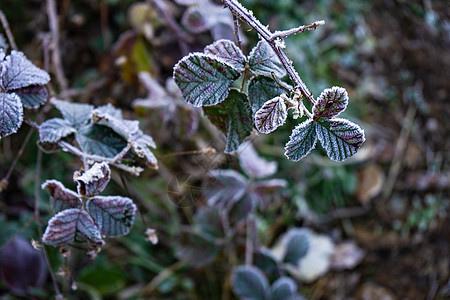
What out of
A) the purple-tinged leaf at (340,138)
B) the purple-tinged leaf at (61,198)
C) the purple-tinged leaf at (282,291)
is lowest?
the purple-tinged leaf at (282,291)

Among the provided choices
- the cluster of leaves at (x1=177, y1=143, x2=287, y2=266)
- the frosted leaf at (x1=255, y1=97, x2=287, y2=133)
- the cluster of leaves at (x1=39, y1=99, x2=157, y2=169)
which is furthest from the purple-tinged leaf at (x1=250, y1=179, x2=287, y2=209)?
the frosted leaf at (x1=255, y1=97, x2=287, y2=133)

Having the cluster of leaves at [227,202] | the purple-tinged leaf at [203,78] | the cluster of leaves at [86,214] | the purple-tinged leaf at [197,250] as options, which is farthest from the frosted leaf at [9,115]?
the purple-tinged leaf at [197,250]

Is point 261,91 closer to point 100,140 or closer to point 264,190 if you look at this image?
point 100,140

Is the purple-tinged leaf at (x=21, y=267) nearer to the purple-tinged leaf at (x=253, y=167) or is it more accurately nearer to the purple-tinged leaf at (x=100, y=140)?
the purple-tinged leaf at (x=100, y=140)

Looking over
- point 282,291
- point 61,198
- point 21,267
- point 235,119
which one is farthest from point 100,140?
point 282,291

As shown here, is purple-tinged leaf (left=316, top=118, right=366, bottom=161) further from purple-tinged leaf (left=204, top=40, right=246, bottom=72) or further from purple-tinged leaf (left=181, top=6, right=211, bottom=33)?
purple-tinged leaf (left=181, top=6, right=211, bottom=33)

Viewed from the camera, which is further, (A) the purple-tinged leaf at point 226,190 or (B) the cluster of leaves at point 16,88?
(A) the purple-tinged leaf at point 226,190
